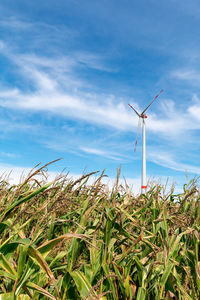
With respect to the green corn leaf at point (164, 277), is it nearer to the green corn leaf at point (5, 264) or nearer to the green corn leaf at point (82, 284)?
the green corn leaf at point (82, 284)

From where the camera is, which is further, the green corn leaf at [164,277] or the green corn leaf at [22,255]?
the green corn leaf at [164,277]

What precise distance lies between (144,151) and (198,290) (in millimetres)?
33495

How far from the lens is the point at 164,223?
3.83 m

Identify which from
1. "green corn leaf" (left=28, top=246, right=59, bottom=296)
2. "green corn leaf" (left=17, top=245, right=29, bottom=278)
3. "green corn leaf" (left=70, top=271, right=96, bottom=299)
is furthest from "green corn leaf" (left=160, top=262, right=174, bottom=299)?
"green corn leaf" (left=17, top=245, right=29, bottom=278)

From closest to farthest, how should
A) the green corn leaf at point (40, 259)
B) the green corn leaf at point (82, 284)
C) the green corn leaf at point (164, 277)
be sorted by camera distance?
the green corn leaf at point (40, 259), the green corn leaf at point (82, 284), the green corn leaf at point (164, 277)

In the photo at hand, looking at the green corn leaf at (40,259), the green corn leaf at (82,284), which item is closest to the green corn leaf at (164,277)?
the green corn leaf at (82,284)

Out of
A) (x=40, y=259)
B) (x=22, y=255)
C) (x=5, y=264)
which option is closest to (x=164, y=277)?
(x=40, y=259)

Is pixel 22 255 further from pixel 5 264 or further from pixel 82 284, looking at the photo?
pixel 82 284

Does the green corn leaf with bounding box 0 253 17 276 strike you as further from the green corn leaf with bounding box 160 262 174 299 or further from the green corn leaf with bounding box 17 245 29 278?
the green corn leaf with bounding box 160 262 174 299

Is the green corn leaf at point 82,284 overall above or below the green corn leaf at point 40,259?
below

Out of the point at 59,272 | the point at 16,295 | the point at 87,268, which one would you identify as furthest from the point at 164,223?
the point at 16,295

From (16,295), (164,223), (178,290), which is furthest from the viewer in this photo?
(164,223)

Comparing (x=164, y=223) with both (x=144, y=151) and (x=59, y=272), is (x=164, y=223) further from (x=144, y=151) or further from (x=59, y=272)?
(x=144, y=151)

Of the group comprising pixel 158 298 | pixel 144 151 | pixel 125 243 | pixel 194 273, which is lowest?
pixel 158 298
